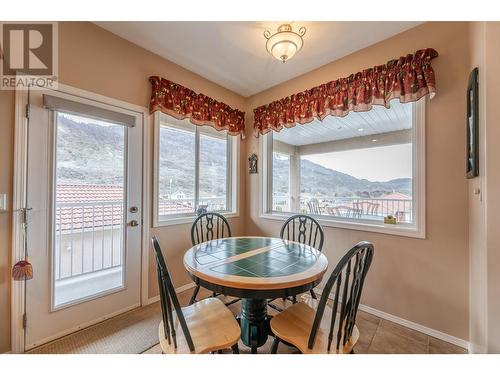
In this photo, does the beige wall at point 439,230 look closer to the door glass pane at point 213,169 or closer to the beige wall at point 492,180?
the beige wall at point 492,180

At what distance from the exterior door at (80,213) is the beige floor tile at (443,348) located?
8.84 ft

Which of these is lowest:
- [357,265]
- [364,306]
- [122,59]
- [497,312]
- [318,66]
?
[364,306]

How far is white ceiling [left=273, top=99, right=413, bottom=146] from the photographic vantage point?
2284 millimetres

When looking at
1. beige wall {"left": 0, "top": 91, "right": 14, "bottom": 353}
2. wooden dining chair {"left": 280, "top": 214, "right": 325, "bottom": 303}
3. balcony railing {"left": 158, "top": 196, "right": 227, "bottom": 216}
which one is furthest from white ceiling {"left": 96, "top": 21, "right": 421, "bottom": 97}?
wooden dining chair {"left": 280, "top": 214, "right": 325, "bottom": 303}

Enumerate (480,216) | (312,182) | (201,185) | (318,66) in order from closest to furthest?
1. (480,216)
2. (318,66)
3. (201,185)
4. (312,182)

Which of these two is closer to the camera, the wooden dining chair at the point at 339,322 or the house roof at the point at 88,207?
the wooden dining chair at the point at 339,322

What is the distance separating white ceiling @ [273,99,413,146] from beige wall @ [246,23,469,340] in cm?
37

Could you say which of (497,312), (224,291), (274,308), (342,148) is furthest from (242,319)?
(342,148)

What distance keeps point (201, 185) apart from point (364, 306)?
7.87ft

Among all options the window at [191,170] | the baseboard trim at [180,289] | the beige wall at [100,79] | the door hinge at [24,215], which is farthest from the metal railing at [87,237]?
the baseboard trim at [180,289]

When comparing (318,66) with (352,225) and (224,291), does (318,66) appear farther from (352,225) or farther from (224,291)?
(224,291)

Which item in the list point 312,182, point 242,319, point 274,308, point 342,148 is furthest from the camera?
point 342,148

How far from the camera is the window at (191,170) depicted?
2.52 m

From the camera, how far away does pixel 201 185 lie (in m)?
2.96
